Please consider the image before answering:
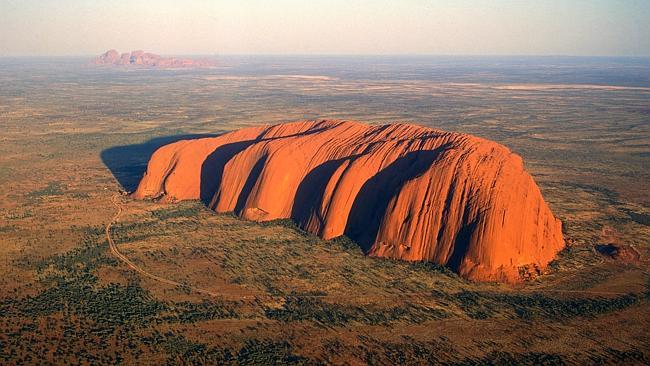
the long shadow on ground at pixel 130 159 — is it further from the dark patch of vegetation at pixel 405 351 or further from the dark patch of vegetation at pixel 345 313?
the dark patch of vegetation at pixel 405 351

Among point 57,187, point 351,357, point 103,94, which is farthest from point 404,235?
point 103,94

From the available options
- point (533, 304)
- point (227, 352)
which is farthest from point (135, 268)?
point (533, 304)

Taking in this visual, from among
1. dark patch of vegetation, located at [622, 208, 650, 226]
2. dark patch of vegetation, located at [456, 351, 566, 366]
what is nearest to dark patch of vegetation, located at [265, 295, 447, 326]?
dark patch of vegetation, located at [456, 351, 566, 366]

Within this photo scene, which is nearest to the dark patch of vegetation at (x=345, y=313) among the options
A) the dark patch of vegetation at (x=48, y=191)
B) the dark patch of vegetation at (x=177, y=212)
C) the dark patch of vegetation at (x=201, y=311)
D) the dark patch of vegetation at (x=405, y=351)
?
the dark patch of vegetation at (x=405, y=351)

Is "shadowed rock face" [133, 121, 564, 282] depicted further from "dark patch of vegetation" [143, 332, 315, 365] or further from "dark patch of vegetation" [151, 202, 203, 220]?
"dark patch of vegetation" [143, 332, 315, 365]

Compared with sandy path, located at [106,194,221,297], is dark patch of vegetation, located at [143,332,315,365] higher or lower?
lower

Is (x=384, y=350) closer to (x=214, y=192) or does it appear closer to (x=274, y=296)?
(x=274, y=296)

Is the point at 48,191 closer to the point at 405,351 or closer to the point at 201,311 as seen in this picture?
the point at 201,311
